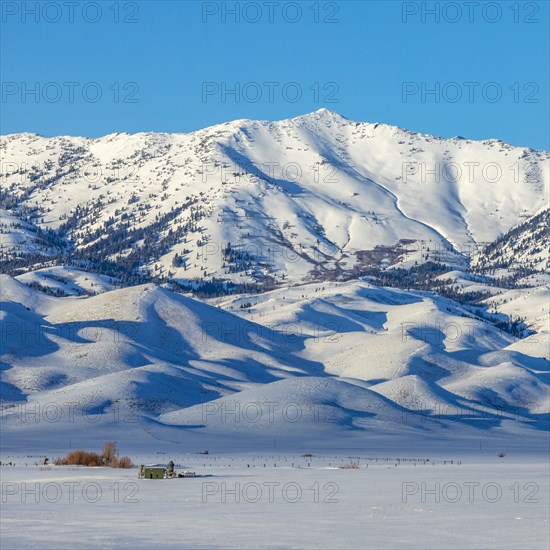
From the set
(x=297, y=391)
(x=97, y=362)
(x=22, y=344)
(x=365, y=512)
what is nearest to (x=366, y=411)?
(x=297, y=391)

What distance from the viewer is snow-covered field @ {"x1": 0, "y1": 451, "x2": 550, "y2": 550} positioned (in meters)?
35.2

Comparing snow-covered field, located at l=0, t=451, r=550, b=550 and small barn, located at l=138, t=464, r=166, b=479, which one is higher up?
small barn, located at l=138, t=464, r=166, b=479

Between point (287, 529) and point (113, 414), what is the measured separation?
337 ft

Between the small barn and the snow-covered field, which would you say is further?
the small barn

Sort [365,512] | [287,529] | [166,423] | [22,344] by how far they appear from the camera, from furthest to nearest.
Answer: [22,344] < [166,423] < [365,512] < [287,529]

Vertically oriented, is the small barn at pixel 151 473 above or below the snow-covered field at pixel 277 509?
above

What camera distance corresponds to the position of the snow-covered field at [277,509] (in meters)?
35.2

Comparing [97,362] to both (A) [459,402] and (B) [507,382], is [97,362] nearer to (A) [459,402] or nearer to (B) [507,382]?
(A) [459,402]

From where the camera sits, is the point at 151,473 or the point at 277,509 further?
the point at 151,473

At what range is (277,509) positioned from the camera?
44250 millimetres

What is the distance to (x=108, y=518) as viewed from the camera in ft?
132

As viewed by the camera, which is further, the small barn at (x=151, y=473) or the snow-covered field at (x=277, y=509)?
the small barn at (x=151, y=473)

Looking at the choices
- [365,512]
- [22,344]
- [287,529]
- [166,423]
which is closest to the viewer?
[287,529]

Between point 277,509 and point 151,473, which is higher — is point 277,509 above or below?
below
